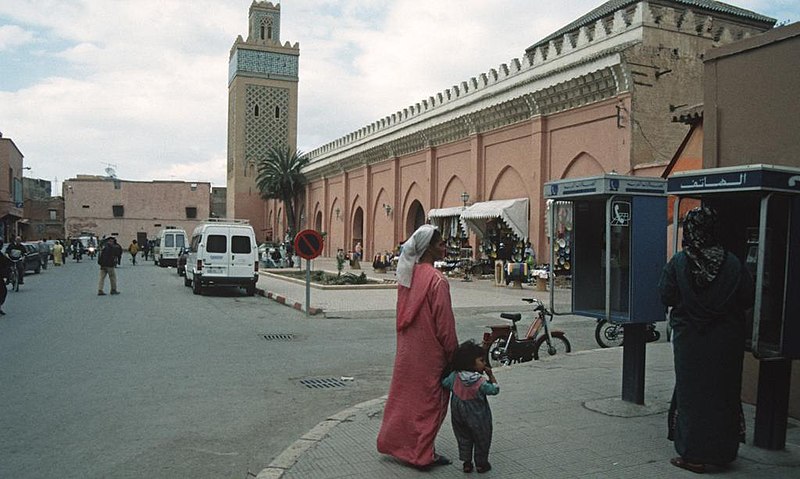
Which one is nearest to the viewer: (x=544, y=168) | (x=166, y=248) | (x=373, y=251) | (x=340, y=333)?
(x=340, y=333)

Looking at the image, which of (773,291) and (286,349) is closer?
(773,291)

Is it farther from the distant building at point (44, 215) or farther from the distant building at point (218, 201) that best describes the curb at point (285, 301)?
the distant building at point (218, 201)

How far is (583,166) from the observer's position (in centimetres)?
2247

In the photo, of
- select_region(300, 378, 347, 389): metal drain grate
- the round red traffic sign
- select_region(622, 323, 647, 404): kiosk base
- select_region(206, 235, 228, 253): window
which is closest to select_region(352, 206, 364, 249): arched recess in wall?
select_region(206, 235, 228, 253): window

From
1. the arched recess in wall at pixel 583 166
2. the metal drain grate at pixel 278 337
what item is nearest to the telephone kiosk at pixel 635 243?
the metal drain grate at pixel 278 337

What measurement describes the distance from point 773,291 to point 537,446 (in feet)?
7.35

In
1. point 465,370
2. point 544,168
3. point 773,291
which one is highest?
point 544,168

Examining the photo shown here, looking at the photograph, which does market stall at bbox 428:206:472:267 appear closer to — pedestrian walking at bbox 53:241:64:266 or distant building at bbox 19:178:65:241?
pedestrian walking at bbox 53:241:64:266

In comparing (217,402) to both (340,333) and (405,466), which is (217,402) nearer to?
(405,466)

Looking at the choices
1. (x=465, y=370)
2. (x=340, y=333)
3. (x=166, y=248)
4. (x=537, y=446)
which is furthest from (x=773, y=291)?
(x=166, y=248)

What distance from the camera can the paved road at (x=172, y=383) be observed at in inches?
209

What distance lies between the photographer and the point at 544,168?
79.1 feet

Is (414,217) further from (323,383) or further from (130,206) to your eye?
(130,206)

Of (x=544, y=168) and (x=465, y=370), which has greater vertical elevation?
(x=544, y=168)
